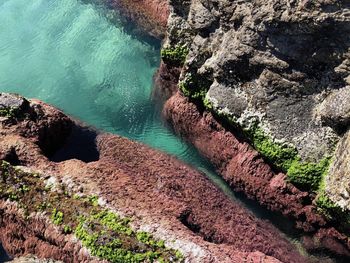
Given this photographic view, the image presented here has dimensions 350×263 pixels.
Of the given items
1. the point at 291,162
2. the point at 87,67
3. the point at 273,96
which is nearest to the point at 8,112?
the point at 87,67

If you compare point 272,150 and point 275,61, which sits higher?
point 275,61

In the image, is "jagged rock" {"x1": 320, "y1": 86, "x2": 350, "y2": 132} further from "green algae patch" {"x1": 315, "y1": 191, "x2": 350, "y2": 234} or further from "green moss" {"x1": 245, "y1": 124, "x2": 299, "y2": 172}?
"green algae patch" {"x1": 315, "y1": 191, "x2": 350, "y2": 234}

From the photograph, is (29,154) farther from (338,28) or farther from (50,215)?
(338,28)

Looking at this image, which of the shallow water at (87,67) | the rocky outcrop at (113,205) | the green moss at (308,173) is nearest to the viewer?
the rocky outcrop at (113,205)

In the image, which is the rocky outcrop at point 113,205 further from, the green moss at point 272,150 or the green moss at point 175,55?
the green moss at point 175,55

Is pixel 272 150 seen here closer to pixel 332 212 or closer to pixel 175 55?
pixel 332 212

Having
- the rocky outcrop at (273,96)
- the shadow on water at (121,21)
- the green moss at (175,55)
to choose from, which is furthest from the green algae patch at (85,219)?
the shadow on water at (121,21)

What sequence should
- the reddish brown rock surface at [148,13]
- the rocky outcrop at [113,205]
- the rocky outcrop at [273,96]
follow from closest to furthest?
the rocky outcrop at [113,205]
the rocky outcrop at [273,96]
the reddish brown rock surface at [148,13]
